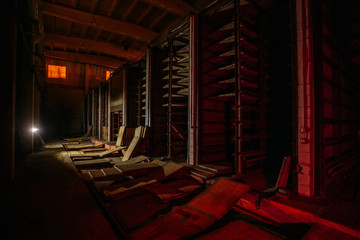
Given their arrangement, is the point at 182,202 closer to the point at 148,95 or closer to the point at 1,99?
the point at 1,99

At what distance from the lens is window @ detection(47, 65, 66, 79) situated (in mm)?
17453

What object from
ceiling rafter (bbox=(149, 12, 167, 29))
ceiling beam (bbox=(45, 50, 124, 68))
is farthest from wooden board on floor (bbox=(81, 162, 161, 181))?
ceiling beam (bbox=(45, 50, 124, 68))

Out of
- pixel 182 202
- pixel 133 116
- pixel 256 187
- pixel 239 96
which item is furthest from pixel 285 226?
pixel 133 116

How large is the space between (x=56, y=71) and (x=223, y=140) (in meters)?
19.3

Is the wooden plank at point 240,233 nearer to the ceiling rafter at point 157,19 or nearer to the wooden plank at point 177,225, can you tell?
the wooden plank at point 177,225

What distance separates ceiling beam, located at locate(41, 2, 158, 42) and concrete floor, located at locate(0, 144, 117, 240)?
9249mm

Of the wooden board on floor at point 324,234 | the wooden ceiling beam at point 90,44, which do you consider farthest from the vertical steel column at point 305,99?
the wooden ceiling beam at point 90,44

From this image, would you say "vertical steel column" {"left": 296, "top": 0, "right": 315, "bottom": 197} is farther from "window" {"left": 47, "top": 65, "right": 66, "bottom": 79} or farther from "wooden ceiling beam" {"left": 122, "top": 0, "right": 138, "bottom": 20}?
"window" {"left": 47, "top": 65, "right": 66, "bottom": 79}

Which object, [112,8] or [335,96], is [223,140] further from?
[112,8]

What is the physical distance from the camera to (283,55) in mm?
5520

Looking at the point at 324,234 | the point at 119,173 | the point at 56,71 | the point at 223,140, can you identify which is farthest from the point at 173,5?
the point at 56,71

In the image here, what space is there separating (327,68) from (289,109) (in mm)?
1534

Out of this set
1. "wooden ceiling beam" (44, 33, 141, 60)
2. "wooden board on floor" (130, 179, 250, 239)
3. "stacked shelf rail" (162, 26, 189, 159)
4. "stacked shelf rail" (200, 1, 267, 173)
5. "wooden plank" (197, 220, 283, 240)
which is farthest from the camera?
"wooden ceiling beam" (44, 33, 141, 60)

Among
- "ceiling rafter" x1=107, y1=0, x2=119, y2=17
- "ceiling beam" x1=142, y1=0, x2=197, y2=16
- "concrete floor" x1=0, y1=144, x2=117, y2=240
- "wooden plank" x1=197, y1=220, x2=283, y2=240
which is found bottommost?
"wooden plank" x1=197, y1=220, x2=283, y2=240
